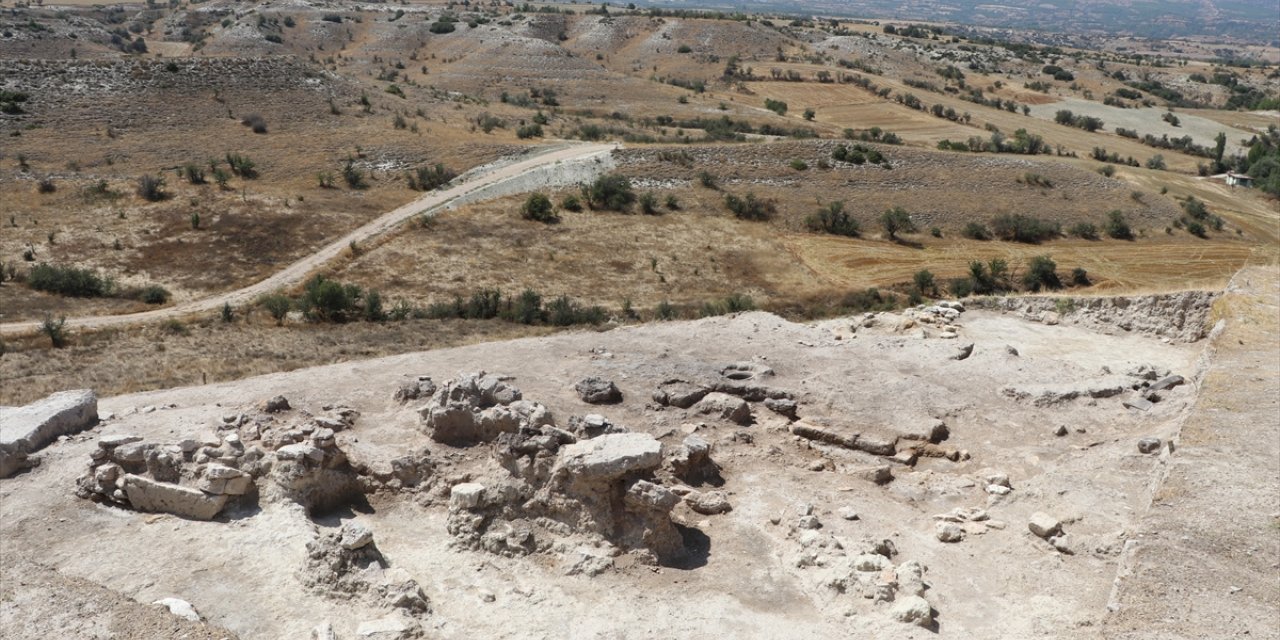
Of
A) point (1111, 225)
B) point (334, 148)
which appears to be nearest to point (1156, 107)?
point (1111, 225)

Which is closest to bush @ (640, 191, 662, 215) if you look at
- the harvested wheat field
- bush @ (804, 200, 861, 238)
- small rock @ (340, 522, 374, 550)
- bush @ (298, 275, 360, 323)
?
the harvested wheat field

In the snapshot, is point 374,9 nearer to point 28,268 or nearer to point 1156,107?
point 28,268

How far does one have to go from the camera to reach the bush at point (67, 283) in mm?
30969

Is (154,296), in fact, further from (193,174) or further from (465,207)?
(465,207)

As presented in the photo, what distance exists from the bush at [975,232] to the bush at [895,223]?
108 inches

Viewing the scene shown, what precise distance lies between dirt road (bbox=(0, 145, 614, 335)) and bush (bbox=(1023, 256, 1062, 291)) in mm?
24081

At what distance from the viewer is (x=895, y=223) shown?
44812mm

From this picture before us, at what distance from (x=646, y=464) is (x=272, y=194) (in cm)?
3580

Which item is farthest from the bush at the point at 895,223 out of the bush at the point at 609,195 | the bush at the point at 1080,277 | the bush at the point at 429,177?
the bush at the point at 429,177

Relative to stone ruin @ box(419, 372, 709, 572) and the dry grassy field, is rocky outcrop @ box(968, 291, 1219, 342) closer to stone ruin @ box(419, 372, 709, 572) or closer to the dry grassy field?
the dry grassy field

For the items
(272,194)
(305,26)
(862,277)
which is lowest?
(862,277)

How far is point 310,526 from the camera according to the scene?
1137 centimetres

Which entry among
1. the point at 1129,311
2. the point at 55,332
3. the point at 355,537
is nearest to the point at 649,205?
the point at 1129,311

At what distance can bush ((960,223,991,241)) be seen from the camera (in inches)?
1781
